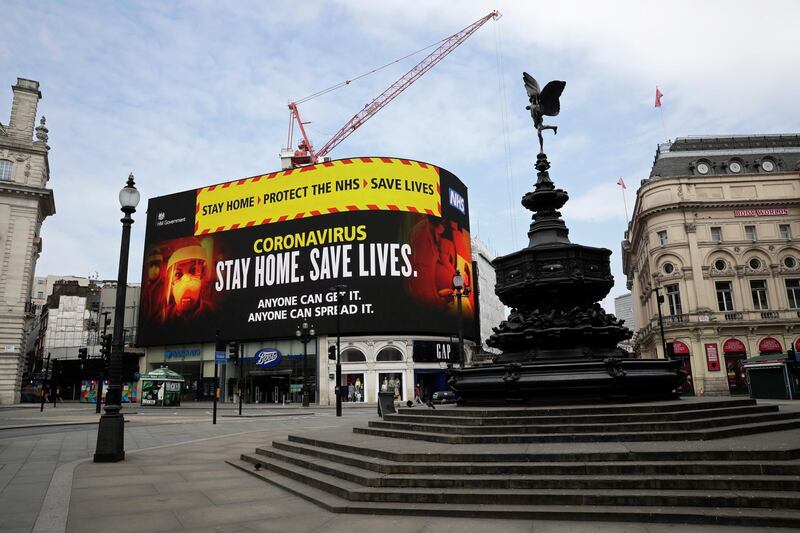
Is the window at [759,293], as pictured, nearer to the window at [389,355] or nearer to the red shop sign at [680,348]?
the red shop sign at [680,348]

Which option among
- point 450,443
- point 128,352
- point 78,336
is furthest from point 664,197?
point 78,336

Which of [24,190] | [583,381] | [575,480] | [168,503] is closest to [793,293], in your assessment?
[583,381]

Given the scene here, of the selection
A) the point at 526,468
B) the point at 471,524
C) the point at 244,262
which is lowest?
the point at 471,524

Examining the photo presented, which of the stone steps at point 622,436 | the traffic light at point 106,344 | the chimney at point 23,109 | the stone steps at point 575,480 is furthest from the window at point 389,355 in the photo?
the stone steps at point 575,480

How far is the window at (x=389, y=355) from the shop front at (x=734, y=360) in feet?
93.8

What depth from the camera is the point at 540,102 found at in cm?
1329

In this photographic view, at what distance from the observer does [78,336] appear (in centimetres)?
8712

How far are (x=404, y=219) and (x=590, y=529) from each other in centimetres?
4616

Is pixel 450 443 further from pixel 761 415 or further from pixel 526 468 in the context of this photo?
pixel 761 415

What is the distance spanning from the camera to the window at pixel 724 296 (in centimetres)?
4650

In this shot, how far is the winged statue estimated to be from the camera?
519 inches

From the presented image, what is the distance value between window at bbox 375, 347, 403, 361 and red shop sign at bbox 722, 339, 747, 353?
93.8 feet

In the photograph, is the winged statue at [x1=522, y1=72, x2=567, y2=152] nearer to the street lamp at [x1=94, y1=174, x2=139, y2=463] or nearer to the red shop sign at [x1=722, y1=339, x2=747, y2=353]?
the street lamp at [x1=94, y1=174, x2=139, y2=463]

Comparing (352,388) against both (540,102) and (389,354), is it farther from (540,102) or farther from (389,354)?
(540,102)
